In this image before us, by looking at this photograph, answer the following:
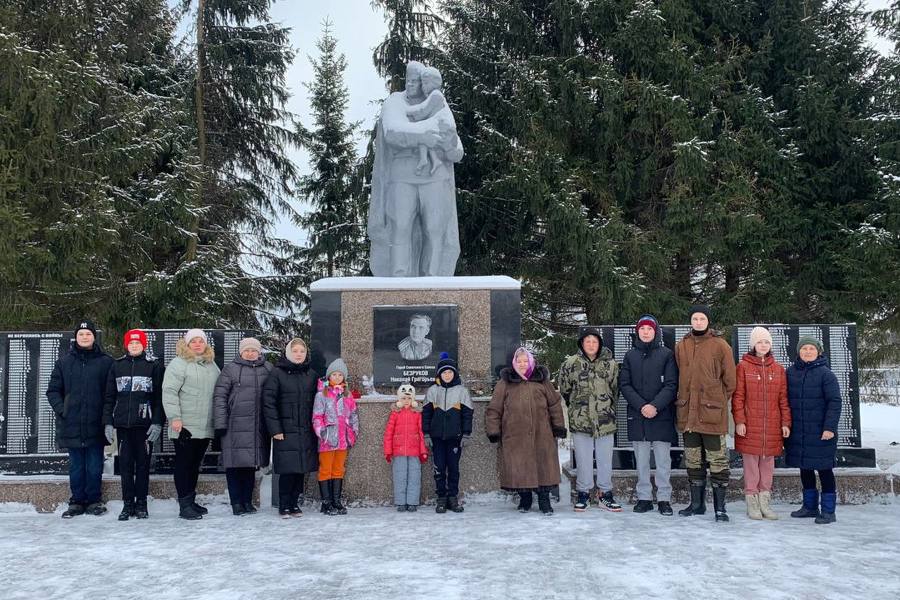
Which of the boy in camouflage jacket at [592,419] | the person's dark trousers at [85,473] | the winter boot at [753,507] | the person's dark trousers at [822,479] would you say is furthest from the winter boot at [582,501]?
the person's dark trousers at [85,473]

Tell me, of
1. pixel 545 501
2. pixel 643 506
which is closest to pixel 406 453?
pixel 545 501

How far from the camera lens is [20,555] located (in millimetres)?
4977

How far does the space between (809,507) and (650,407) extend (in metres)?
1.54

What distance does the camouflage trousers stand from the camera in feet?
19.8

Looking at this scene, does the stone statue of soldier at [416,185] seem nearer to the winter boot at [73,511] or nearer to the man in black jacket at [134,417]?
the man in black jacket at [134,417]

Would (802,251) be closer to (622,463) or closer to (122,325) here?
(622,463)

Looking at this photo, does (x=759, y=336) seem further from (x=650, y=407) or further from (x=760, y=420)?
(x=650, y=407)

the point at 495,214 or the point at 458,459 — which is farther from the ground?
the point at 495,214

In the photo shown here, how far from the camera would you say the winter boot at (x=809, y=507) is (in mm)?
6082

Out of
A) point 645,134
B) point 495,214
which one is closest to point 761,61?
point 645,134

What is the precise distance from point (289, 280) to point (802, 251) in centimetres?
997

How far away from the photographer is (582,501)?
6.40 metres

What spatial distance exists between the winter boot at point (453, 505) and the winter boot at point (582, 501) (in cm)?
100

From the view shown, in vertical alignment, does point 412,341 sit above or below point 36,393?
above
